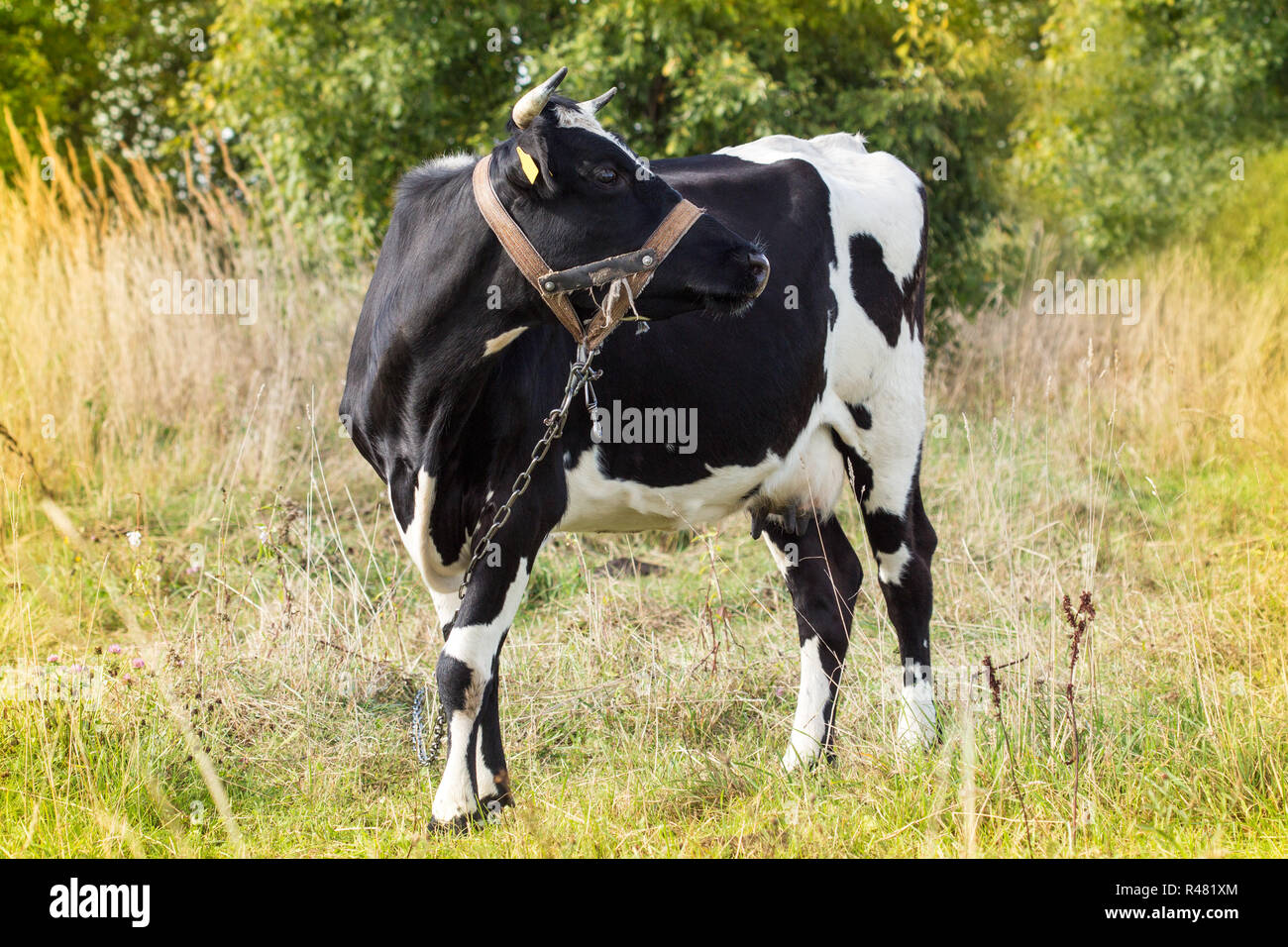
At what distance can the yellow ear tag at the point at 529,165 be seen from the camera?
3223 millimetres

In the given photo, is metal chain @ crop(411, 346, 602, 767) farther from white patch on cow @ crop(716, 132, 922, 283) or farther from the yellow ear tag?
white patch on cow @ crop(716, 132, 922, 283)

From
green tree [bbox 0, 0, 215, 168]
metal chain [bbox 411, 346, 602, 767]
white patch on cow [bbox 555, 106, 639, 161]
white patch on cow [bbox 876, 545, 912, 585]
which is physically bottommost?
white patch on cow [bbox 876, 545, 912, 585]

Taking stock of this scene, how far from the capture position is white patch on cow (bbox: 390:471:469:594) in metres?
3.60

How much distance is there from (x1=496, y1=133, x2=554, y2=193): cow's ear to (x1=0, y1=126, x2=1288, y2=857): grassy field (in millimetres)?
1416

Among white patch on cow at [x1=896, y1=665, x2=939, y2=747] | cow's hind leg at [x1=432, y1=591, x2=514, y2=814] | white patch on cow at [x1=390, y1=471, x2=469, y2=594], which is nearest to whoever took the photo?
white patch on cow at [x1=390, y1=471, x2=469, y2=594]

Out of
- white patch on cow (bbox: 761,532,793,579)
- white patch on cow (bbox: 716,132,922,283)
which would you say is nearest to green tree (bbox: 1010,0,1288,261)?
white patch on cow (bbox: 716,132,922,283)

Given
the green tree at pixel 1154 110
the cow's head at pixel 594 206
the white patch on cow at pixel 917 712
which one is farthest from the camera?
the green tree at pixel 1154 110

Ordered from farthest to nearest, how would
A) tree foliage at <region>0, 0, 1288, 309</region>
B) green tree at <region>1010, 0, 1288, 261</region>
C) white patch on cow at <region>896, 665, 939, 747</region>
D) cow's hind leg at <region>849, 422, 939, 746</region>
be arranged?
1. green tree at <region>1010, 0, 1288, 261</region>
2. tree foliage at <region>0, 0, 1288, 309</region>
3. cow's hind leg at <region>849, 422, 939, 746</region>
4. white patch on cow at <region>896, 665, 939, 747</region>

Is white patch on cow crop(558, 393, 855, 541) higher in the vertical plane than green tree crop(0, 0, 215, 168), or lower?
lower

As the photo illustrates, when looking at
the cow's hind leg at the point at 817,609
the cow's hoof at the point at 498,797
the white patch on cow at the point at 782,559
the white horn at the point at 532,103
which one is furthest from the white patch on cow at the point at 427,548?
the white patch on cow at the point at 782,559

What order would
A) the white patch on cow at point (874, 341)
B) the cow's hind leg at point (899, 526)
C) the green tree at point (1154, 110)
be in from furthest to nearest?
the green tree at point (1154, 110) → the cow's hind leg at point (899, 526) → the white patch on cow at point (874, 341)

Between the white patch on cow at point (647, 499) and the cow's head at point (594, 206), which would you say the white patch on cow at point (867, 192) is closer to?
the white patch on cow at point (647, 499)

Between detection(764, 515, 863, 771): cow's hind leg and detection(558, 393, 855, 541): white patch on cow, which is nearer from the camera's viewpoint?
detection(558, 393, 855, 541): white patch on cow

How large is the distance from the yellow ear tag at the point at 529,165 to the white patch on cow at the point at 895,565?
2244mm
